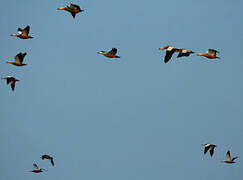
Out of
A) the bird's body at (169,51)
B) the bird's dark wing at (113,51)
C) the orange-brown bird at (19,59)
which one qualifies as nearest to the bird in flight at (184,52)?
the bird's body at (169,51)

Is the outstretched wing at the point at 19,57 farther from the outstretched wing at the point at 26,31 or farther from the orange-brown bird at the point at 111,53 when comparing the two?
the orange-brown bird at the point at 111,53

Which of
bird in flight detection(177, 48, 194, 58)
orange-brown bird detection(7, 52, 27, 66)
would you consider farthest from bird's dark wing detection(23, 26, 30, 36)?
bird in flight detection(177, 48, 194, 58)

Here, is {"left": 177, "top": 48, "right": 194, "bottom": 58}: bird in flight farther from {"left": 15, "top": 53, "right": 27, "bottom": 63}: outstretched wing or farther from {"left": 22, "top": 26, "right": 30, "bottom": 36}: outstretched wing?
{"left": 15, "top": 53, "right": 27, "bottom": 63}: outstretched wing

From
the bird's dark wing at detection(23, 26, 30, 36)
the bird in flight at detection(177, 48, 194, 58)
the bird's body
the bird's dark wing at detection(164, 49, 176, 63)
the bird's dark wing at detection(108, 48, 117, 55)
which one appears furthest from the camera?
the bird's dark wing at detection(108, 48, 117, 55)

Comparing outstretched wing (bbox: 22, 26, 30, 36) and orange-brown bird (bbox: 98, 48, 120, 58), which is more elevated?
outstretched wing (bbox: 22, 26, 30, 36)

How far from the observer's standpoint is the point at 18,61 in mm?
48062

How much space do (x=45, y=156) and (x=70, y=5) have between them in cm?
1522

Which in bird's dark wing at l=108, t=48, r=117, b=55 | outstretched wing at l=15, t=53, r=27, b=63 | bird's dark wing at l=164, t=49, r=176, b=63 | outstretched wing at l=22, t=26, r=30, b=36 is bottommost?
bird's dark wing at l=164, t=49, r=176, b=63

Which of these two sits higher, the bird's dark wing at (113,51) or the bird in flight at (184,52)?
the bird's dark wing at (113,51)

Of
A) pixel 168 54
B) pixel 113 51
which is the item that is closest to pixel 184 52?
pixel 168 54

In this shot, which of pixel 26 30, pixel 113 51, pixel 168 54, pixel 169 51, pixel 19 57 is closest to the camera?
pixel 168 54

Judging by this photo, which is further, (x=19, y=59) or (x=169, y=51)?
(x=19, y=59)

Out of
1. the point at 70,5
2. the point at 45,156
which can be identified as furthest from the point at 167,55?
the point at 45,156

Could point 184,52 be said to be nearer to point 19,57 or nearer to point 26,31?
point 26,31
